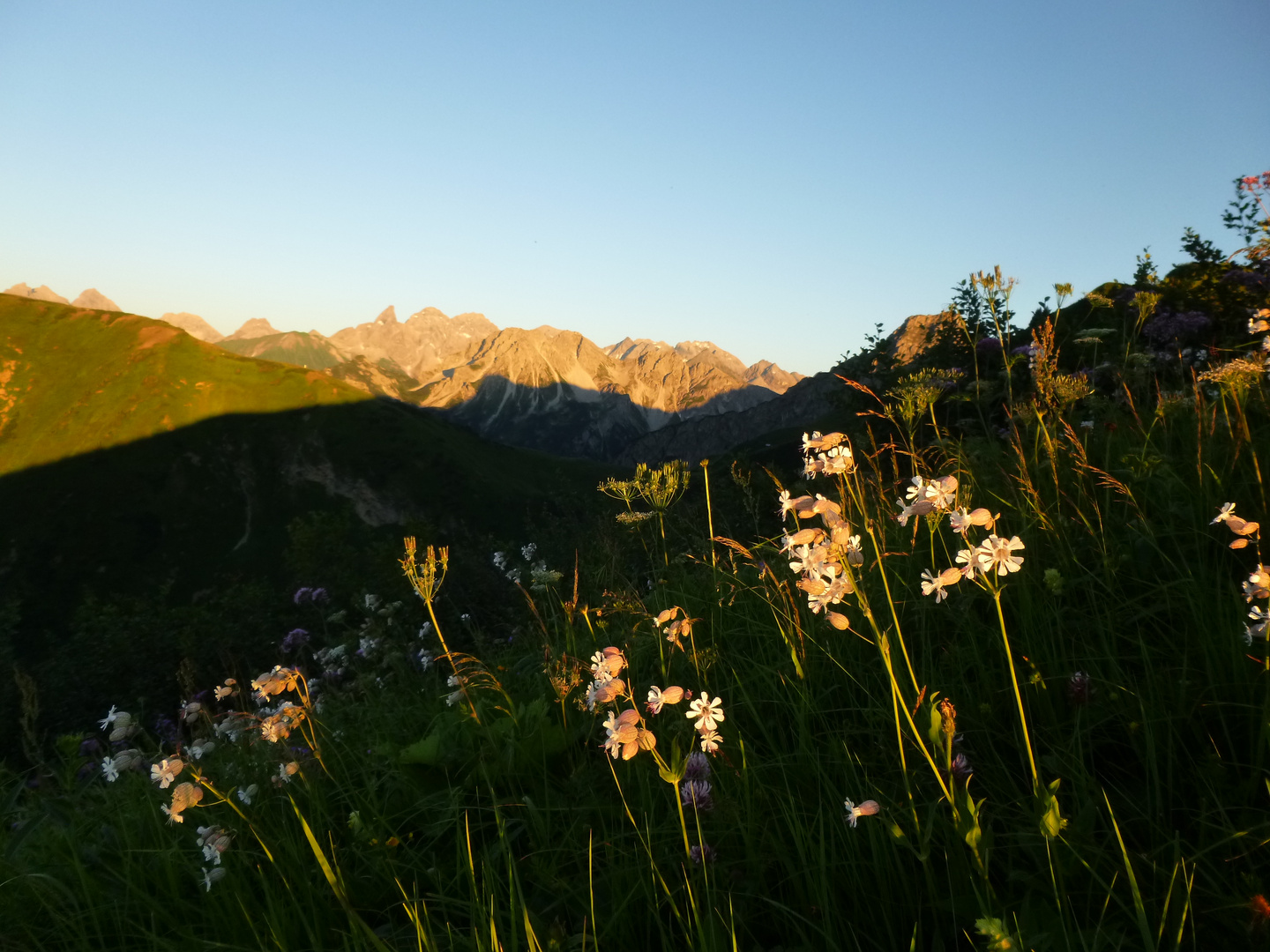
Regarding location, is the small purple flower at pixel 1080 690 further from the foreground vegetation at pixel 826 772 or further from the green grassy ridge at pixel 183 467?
the green grassy ridge at pixel 183 467

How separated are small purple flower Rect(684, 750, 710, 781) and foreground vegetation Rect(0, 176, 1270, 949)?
0.04ft

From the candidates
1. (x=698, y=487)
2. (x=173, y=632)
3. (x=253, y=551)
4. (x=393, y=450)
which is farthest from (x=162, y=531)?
(x=698, y=487)

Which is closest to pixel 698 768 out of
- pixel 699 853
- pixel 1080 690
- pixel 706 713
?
pixel 699 853

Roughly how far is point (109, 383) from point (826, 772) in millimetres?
131502

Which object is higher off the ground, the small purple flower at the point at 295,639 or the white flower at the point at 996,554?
the white flower at the point at 996,554

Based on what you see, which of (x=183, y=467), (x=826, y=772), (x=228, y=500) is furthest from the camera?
(x=183, y=467)

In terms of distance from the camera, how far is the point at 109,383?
345 ft

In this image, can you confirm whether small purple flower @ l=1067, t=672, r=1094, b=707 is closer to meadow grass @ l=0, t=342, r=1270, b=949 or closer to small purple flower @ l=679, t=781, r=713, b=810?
meadow grass @ l=0, t=342, r=1270, b=949

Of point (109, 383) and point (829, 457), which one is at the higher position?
point (109, 383)

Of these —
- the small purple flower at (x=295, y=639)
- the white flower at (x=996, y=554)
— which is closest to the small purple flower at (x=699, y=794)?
the white flower at (x=996, y=554)

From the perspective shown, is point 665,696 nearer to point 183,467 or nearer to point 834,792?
point 834,792

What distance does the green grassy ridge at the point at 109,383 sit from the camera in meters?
96.1

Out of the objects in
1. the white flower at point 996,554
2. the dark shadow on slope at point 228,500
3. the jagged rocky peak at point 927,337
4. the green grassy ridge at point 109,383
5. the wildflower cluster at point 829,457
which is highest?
the green grassy ridge at point 109,383

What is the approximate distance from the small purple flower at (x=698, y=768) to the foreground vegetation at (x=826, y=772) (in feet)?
0.04
